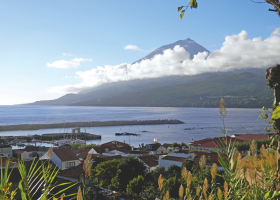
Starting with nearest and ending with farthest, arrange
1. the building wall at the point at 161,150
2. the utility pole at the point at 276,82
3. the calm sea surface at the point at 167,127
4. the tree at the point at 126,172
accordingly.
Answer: the utility pole at the point at 276,82 < the tree at the point at 126,172 < the building wall at the point at 161,150 < the calm sea surface at the point at 167,127

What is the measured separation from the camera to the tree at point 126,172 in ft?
48.9

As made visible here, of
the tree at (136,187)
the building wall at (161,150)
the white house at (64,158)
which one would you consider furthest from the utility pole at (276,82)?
the building wall at (161,150)

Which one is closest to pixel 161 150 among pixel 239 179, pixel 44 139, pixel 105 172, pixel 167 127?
pixel 105 172

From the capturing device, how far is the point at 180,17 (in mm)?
1787

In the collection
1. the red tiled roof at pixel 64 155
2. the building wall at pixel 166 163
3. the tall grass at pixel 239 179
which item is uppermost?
the tall grass at pixel 239 179

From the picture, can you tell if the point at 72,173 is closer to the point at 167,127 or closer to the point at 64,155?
the point at 64,155

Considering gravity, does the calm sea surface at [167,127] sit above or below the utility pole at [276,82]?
below

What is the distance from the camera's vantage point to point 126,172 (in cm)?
1528

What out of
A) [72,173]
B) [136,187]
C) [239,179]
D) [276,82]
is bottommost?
[72,173]

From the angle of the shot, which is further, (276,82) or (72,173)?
(72,173)

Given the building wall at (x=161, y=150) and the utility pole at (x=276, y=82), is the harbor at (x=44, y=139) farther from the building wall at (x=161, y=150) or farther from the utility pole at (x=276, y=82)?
the utility pole at (x=276, y=82)

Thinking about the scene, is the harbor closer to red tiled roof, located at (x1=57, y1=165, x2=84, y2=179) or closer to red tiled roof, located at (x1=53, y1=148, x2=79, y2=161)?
red tiled roof, located at (x1=53, y1=148, x2=79, y2=161)

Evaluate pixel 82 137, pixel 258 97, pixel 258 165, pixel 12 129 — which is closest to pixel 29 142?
pixel 82 137

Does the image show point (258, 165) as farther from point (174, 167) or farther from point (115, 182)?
point (174, 167)
